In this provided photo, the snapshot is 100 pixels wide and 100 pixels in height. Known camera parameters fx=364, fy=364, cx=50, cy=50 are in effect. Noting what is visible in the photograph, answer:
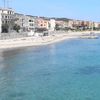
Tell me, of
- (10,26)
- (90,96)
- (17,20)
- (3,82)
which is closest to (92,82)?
(90,96)

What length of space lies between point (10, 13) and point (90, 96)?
68.7 meters

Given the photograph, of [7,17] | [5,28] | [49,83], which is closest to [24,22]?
[7,17]

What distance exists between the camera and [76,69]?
30.1m

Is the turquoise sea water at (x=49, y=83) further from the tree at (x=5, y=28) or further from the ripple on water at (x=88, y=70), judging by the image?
the tree at (x=5, y=28)

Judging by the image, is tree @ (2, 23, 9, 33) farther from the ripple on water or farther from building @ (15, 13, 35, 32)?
the ripple on water

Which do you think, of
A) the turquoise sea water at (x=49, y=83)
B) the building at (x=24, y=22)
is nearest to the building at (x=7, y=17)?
the building at (x=24, y=22)

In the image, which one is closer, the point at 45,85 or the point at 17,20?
the point at 45,85

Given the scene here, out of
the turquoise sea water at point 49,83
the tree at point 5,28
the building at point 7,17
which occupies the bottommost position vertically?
the turquoise sea water at point 49,83

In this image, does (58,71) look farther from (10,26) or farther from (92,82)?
(10,26)

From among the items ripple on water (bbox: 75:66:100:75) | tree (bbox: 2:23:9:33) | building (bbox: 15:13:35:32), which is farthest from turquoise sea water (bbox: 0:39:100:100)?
building (bbox: 15:13:35:32)

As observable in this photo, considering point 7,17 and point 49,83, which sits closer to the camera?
point 49,83

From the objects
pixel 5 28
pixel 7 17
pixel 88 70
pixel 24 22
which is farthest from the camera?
pixel 24 22

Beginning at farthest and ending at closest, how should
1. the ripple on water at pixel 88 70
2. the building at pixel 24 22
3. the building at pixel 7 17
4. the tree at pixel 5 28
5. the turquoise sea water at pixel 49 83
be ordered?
the building at pixel 24 22, the building at pixel 7 17, the tree at pixel 5 28, the ripple on water at pixel 88 70, the turquoise sea water at pixel 49 83

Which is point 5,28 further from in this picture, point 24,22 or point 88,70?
point 88,70
